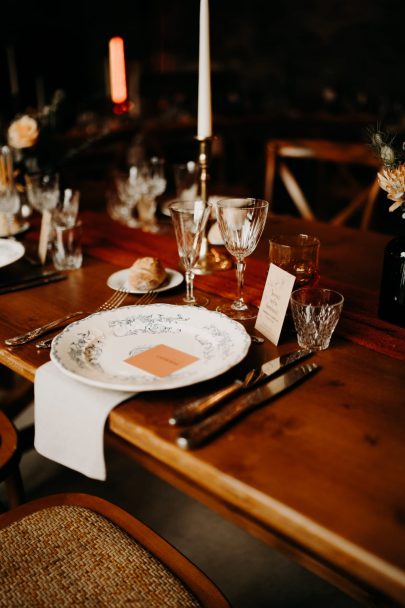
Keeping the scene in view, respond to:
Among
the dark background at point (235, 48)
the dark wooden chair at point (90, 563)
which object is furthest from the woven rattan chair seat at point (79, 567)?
the dark background at point (235, 48)

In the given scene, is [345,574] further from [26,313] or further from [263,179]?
[263,179]

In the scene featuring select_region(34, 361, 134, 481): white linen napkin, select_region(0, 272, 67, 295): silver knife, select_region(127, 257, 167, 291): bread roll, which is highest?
select_region(127, 257, 167, 291): bread roll

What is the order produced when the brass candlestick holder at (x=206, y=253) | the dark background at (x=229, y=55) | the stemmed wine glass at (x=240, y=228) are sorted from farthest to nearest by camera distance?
the dark background at (x=229, y=55), the brass candlestick holder at (x=206, y=253), the stemmed wine glass at (x=240, y=228)

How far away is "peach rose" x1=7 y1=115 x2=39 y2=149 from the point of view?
1.67 m

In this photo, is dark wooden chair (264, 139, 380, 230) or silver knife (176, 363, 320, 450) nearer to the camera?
silver knife (176, 363, 320, 450)

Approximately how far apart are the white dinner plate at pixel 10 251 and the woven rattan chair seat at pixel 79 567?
0.58 meters

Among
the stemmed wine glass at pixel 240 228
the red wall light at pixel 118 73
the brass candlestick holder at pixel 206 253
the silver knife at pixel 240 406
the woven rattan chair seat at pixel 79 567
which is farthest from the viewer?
the red wall light at pixel 118 73

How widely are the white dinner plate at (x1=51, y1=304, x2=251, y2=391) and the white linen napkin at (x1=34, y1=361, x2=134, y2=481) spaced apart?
2cm

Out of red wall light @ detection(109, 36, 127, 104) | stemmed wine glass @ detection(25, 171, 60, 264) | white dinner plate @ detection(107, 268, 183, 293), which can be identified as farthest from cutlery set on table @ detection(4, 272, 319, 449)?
red wall light @ detection(109, 36, 127, 104)

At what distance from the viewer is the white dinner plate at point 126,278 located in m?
1.16

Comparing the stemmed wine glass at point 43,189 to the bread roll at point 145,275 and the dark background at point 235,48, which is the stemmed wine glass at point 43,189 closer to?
the bread roll at point 145,275

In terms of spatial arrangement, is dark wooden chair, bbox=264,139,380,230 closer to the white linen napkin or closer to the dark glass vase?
the dark glass vase

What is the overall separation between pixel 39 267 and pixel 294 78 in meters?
6.79

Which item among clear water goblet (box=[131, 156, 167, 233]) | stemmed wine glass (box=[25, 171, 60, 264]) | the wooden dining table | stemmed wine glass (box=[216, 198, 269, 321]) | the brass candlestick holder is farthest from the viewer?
clear water goblet (box=[131, 156, 167, 233])
